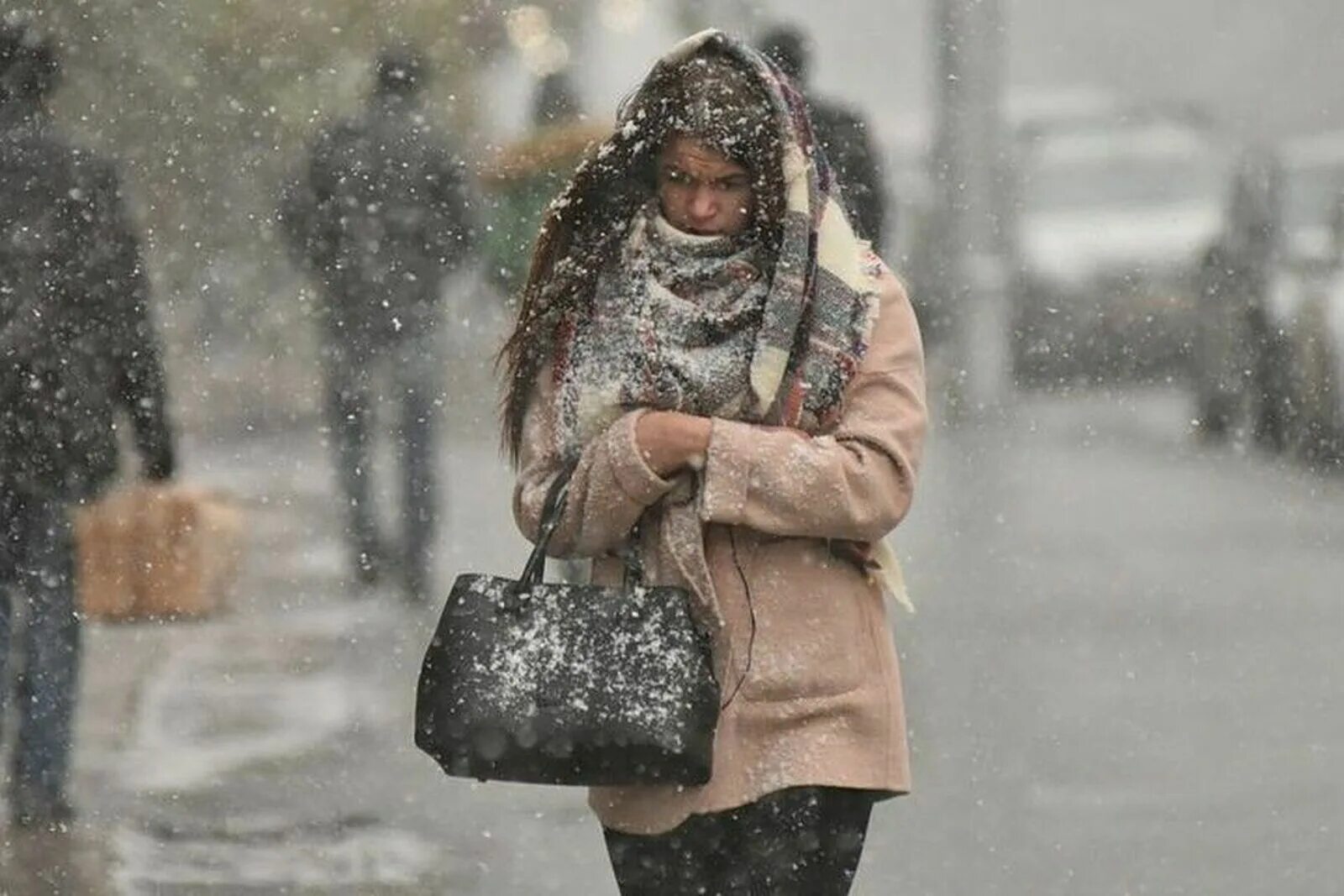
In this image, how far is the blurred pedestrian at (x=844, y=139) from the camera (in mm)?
6484

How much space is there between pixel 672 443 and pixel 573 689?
0.33m

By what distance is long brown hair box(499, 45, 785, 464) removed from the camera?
11.9 ft

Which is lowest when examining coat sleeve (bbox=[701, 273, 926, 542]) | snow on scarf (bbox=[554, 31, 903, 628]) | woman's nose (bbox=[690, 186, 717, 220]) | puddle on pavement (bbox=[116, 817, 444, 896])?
puddle on pavement (bbox=[116, 817, 444, 896])

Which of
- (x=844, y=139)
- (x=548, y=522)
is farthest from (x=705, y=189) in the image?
(x=844, y=139)

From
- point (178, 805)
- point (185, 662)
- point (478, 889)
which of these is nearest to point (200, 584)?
point (185, 662)

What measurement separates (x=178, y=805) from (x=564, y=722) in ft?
9.29

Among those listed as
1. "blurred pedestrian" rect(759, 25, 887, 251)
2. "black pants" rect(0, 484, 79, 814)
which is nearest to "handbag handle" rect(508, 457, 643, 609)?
"black pants" rect(0, 484, 79, 814)

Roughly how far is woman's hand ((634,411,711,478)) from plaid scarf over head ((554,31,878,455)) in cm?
4

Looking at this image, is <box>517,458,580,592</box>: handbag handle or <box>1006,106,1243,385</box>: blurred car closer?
<box>517,458,580,592</box>: handbag handle

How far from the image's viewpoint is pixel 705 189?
12.0 feet

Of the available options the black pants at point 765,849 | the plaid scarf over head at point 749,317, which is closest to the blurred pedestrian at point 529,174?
the plaid scarf over head at point 749,317

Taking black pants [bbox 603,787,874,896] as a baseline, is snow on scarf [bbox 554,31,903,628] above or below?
above

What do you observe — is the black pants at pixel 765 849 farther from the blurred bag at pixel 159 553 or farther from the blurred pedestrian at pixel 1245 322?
the blurred pedestrian at pixel 1245 322

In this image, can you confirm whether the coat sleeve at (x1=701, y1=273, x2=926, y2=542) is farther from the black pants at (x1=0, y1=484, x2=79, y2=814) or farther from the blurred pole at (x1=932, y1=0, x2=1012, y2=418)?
the blurred pole at (x1=932, y1=0, x2=1012, y2=418)
